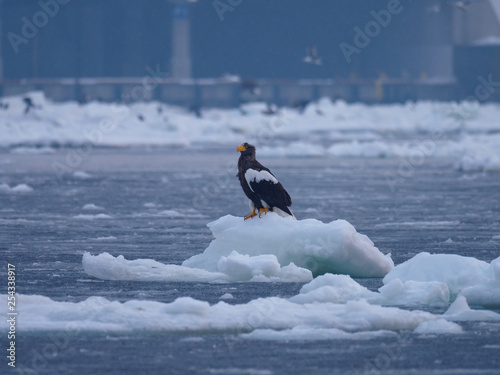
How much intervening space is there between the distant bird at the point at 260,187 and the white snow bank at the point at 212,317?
7.73 ft

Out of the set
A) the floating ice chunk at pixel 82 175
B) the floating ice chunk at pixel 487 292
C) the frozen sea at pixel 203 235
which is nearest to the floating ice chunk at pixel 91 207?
the frozen sea at pixel 203 235

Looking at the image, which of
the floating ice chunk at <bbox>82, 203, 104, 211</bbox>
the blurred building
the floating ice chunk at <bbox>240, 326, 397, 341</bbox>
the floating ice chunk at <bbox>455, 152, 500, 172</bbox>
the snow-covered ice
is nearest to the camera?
the floating ice chunk at <bbox>240, 326, 397, 341</bbox>

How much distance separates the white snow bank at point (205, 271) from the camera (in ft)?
28.6

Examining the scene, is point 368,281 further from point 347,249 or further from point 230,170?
point 230,170

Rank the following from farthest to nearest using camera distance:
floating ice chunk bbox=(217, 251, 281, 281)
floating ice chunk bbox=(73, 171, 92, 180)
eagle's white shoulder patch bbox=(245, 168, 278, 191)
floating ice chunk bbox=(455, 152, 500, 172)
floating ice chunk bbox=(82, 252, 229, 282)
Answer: floating ice chunk bbox=(455, 152, 500, 172) < floating ice chunk bbox=(73, 171, 92, 180) < eagle's white shoulder patch bbox=(245, 168, 278, 191) < floating ice chunk bbox=(82, 252, 229, 282) < floating ice chunk bbox=(217, 251, 281, 281)

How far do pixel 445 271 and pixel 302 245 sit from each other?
4.27ft

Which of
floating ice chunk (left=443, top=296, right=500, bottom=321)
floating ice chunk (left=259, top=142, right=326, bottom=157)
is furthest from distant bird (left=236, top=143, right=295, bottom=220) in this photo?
floating ice chunk (left=259, top=142, right=326, bottom=157)

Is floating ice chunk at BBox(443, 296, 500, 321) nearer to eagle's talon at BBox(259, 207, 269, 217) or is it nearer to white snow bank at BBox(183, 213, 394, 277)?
white snow bank at BBox(183, 213, 394, 277)

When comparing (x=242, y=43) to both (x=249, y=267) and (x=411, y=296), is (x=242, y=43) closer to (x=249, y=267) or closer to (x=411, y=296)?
(x=249, y=267)

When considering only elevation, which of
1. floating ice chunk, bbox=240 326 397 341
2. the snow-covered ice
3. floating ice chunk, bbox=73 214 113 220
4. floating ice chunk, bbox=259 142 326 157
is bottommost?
floating ice chunk, bbox=240 326 397 341

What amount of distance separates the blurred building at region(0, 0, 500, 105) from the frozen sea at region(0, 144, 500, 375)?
38302 mm

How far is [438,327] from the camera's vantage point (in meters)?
6.71

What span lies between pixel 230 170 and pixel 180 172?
58.0 inches

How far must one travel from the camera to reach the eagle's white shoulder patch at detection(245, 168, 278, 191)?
9406 millimetres
